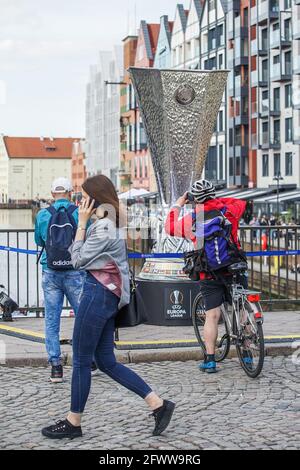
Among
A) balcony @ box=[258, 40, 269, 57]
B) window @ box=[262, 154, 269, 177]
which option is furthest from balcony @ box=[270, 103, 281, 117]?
balcony @ box=[258, 40, 269, 57]

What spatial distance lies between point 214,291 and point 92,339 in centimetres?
257

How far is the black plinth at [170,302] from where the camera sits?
10664 mm

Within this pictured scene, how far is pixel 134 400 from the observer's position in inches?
284

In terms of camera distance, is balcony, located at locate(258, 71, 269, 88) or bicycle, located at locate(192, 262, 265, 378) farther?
balcony, located at locate(258, 71, 269, 88)

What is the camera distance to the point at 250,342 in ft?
26.3

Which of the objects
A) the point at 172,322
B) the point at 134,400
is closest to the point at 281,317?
the point at 172,322

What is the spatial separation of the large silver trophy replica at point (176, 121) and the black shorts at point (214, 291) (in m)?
2.81

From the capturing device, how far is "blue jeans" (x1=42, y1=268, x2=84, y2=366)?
798cm

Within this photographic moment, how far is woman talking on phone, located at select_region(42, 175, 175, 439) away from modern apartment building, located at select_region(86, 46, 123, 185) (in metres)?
93.1

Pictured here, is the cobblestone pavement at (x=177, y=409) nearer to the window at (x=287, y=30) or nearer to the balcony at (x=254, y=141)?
the window at (x=287, y=30)

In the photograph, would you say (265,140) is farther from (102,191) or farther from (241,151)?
(102,191)

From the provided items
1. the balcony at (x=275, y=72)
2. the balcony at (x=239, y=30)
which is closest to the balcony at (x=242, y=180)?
the balcony at (x=275, y=72)

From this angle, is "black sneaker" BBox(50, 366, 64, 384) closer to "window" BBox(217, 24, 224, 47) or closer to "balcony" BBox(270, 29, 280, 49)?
"balcony" BBox(270, 29, 280, 49)

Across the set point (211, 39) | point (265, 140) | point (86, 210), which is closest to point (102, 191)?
point (86, 210)
